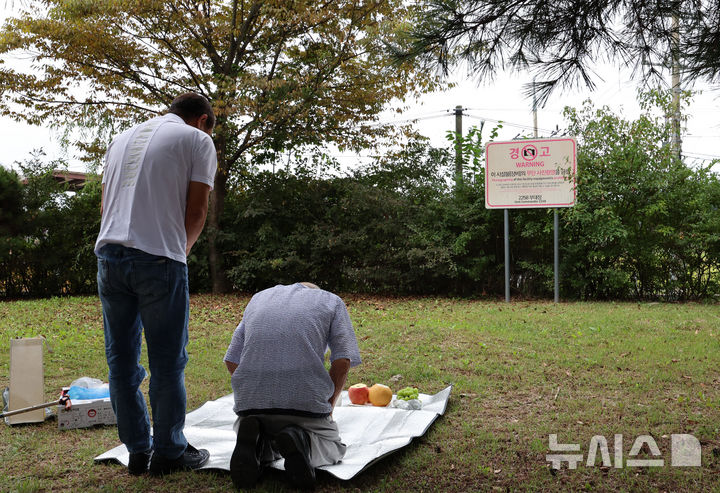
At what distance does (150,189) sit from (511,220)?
926 cm

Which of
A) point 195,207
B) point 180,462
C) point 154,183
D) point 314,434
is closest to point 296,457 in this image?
point 314,434

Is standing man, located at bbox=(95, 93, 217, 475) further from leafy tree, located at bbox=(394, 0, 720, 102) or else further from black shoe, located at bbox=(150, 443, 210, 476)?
leafy tree, located at bbox=(394, 0, 720, 102)

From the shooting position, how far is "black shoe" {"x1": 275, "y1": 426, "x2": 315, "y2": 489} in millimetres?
2736

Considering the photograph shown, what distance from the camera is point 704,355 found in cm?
565

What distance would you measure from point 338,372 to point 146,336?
994 millimetres

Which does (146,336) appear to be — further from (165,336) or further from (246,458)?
(246,458)

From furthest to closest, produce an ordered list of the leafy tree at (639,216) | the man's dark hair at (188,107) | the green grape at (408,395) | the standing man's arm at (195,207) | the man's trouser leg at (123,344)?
the leafy tree at (639,216) < the green grape at (408,395) < the man's dark hair at (188,107) < the standing man's arm at (195,207) < the man's trouser leg at (123,344)

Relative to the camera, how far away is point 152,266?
9.21ft

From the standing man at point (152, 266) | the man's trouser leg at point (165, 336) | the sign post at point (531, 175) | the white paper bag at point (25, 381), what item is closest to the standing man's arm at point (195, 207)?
the standing man at point (152, 266)

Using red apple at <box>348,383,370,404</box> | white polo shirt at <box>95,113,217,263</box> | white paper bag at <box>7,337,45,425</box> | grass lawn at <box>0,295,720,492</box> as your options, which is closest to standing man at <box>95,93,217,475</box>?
white polo shirt at <box>95,113,217,263</box>

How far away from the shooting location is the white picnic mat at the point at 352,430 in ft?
10.3

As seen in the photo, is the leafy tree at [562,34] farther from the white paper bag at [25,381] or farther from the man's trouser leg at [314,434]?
the white paper bag at [25,381]

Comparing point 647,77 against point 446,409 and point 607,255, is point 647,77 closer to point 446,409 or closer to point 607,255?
point 446,409

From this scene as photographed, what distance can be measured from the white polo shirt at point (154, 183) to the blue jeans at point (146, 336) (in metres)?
0.08
